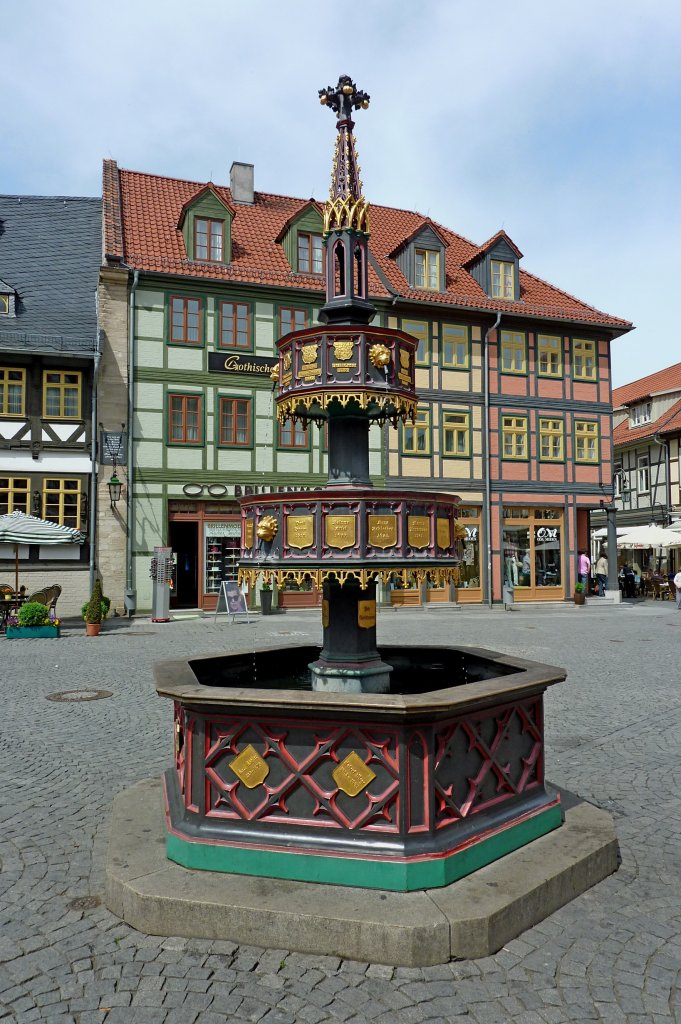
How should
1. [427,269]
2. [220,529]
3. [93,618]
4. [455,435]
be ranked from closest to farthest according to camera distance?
[93,618] < [220,529] < [455,435] < [427,269]

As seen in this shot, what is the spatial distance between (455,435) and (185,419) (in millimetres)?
9286

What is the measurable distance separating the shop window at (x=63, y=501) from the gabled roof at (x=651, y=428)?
23.2 m

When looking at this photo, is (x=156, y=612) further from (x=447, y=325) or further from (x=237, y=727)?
(x=237, y=727)

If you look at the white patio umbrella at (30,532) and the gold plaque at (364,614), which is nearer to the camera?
the gold plaque at (364,614)

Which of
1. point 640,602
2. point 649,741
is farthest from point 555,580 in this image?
point 649,741

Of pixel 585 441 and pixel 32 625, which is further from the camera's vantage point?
pixel 585 441

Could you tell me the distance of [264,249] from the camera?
2538cm

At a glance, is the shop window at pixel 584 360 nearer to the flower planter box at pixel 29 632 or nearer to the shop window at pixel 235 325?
the shop window at pixel 235 325

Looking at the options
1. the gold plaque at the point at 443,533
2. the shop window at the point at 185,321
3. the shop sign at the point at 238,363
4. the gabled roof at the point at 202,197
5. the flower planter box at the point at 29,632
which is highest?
the gabled roof at the point at 202,197

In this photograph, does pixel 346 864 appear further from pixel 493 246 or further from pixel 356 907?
pixel 493 246

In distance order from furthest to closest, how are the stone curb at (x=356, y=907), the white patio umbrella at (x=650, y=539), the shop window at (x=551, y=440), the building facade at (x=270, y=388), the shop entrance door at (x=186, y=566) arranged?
1. the white patio umbrella at (x=650, y=539)
2. the shop window at (x=551, y=440)
3. the shop entrance door at (x=186, y=566)
4. the building facade at (x=270, y=388)
5. the stone curb at (x=356, y=907)

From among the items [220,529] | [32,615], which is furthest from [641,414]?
[32,615]

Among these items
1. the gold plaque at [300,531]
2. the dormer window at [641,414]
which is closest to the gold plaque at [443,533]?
the gold plaque at [300,531]

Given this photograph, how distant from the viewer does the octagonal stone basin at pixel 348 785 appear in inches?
158
